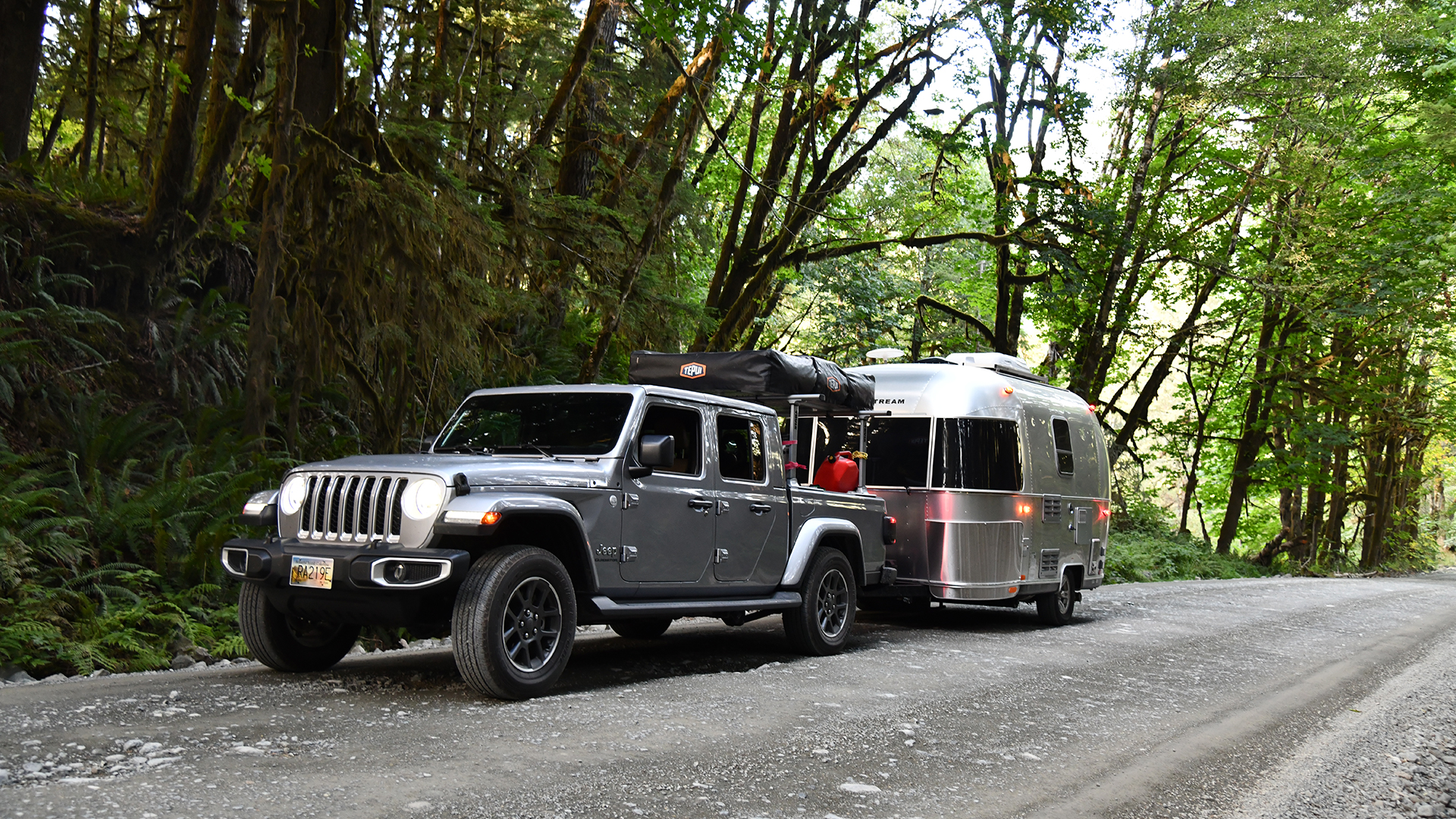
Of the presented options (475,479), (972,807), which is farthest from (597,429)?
(972,807)

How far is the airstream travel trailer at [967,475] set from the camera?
11156 millimetres

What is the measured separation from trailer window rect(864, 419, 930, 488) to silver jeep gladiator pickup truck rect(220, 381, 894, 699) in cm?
241

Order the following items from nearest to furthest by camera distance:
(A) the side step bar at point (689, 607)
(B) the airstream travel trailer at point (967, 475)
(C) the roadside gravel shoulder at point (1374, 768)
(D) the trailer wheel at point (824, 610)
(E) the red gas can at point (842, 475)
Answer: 1. (C) the roadside gravel shoulder at point (1374, 768)
2. (A) the side step bar at point (689, 607)
3. (D) the trailer wheel at point (824, 610)
4. (E) the red gas can at point (842, 475)
5. (B) the airstream travel trailer at point (967, 475)

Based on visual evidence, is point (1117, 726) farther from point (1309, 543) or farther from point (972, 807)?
point (1309, 543)

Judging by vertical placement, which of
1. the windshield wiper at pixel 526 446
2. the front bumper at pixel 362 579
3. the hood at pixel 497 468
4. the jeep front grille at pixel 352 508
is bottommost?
the front bumper at pixel 362 579

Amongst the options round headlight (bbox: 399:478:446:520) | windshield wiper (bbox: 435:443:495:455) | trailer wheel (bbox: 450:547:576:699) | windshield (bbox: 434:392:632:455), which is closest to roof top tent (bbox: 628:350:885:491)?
windshield (bbox: 434:392:632:455)

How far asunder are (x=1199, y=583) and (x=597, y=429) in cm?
1797

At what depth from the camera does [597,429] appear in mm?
7691

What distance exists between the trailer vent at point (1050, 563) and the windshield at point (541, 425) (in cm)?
634

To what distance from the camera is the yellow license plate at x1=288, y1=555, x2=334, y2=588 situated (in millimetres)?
6379

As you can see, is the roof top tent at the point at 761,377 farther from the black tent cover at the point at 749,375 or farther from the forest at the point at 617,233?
the forest at the point at 617,233

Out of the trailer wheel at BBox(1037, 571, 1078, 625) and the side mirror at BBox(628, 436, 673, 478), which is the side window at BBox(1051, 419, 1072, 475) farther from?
the side mirror at BBox(628, 436, 673, 478)

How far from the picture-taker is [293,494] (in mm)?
6828

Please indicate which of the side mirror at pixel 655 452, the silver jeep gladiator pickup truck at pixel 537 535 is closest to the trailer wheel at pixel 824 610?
the silver jeep gladiator pickup truck at pixel 537 535
